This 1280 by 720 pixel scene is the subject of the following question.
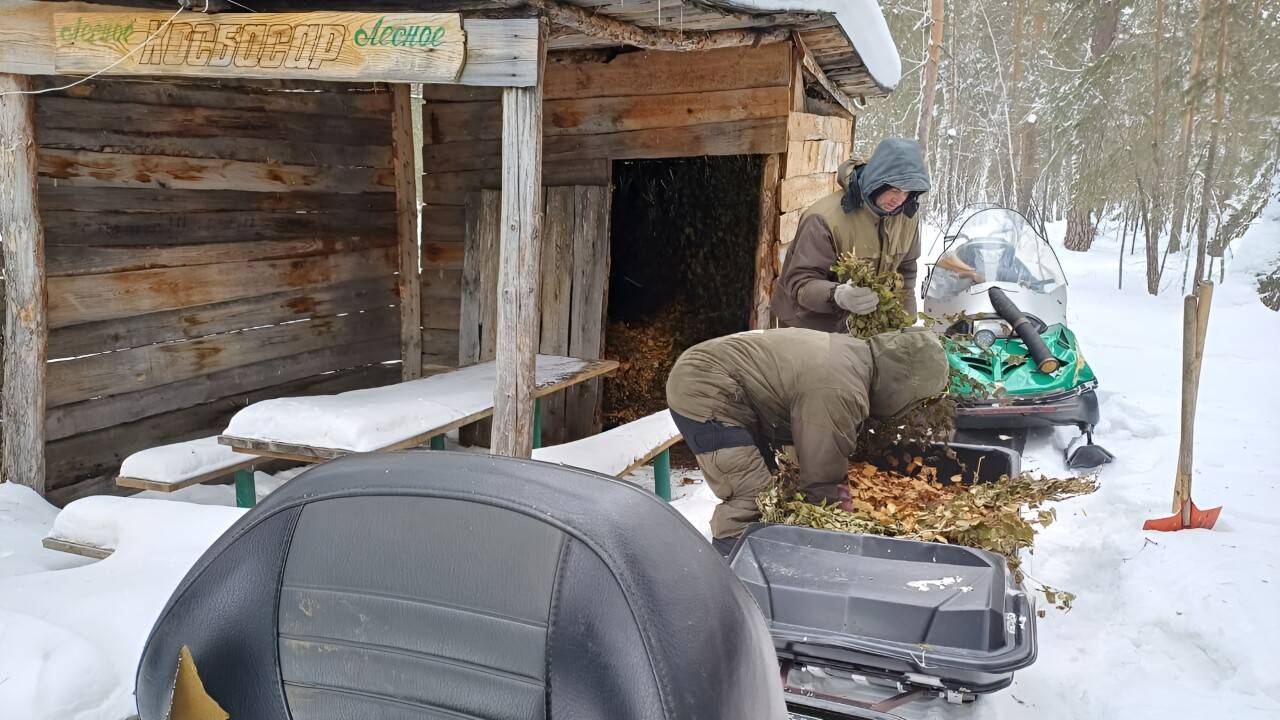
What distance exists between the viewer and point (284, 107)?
260 inches

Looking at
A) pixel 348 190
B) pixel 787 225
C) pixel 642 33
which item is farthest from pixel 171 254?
pixel 787 225

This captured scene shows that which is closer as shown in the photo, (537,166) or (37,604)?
(37,604)

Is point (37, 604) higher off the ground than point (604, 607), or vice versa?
point (604, 607)

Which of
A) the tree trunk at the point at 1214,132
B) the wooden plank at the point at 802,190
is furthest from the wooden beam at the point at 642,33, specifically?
the tree trunk at the point at 1214,132

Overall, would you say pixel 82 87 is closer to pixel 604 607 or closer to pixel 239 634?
pixel 239 634

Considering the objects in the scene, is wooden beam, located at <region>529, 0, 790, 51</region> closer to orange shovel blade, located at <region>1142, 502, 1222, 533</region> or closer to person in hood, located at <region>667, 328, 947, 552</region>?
person in hood, located at <region>667, 328, 947, 552</region>

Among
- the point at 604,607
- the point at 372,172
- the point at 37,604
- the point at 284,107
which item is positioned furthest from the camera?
the point at 372,172

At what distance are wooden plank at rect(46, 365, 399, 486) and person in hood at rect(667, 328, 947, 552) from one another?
3902 mm

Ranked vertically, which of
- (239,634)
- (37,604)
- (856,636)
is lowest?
(37,604)

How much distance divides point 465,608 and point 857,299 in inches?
137

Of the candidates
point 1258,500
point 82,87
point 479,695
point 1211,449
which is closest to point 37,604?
point 479,695

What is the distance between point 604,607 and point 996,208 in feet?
23.7

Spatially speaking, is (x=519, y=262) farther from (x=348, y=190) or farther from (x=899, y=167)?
(x=348, y=190)

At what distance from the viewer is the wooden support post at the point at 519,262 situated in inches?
169
